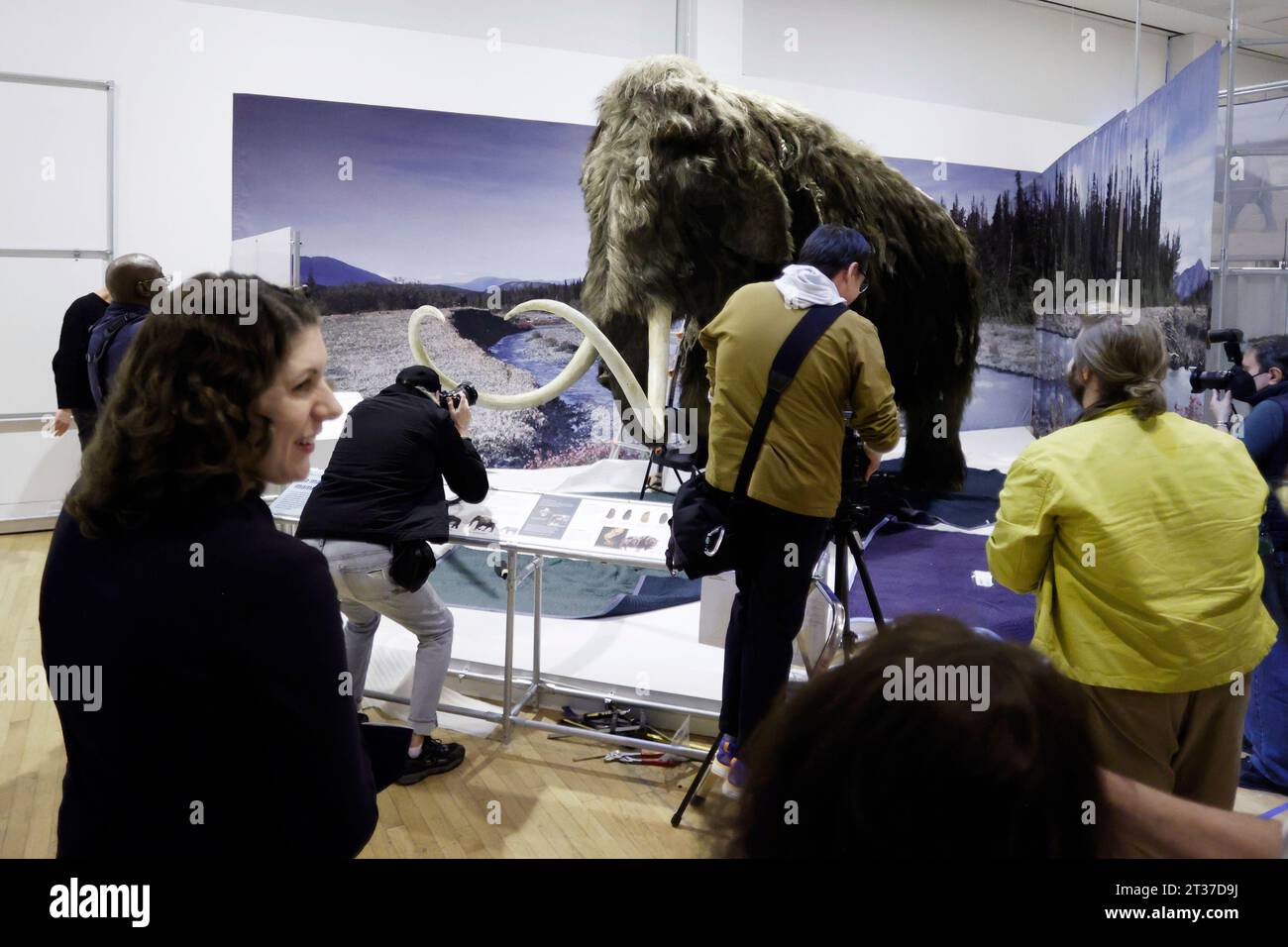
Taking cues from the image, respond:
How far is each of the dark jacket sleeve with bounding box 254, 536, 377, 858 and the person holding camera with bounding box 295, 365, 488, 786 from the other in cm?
194

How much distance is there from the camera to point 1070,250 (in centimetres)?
545

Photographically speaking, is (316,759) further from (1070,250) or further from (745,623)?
(1070,250)

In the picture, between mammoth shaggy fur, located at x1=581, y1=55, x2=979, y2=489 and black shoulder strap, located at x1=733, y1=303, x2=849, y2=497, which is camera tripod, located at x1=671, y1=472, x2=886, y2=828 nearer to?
black shoulder strap, located at x1=733, y1=303, x2=849, y2=497

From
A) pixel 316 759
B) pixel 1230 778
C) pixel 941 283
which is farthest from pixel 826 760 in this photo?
pixel 941 283

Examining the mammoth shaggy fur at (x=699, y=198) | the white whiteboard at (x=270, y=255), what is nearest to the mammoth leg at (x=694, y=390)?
the mammoth shaggy fur at (x=699, y=198)

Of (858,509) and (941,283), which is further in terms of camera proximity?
(941,283)

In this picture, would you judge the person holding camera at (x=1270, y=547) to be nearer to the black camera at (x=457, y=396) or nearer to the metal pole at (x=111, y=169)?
the black camera at (x=457, y=396)

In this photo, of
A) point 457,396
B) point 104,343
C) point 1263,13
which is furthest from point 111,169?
point 1263,13

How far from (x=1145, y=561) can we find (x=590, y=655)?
2594 millimetres

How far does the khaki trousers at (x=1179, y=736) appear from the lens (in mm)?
1920

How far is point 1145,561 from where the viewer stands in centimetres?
184

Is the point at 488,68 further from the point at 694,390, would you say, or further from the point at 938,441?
the point at 938,441

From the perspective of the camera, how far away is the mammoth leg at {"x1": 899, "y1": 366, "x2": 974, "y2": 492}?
5.66 m
